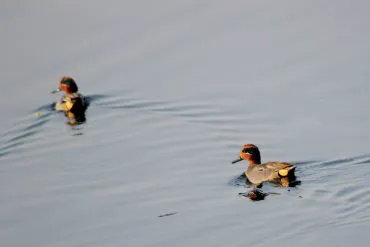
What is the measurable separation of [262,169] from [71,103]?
680cm

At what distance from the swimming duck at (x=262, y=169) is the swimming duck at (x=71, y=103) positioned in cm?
564

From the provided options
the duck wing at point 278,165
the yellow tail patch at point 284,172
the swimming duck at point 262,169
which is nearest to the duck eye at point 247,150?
the swimming duck at point 262,169

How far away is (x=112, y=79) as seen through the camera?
1114 inches

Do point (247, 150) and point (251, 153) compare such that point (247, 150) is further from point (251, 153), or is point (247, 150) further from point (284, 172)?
point (284, 172)

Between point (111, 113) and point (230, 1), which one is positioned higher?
point (230, 1)

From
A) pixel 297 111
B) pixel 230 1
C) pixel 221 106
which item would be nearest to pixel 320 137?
pixel 297 111

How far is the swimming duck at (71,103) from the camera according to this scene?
2753cm

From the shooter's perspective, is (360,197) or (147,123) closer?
(360,197)

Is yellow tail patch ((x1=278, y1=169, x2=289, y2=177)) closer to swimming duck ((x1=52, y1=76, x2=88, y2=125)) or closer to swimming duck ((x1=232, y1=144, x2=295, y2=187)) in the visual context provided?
swimming duck ((x1=232, y1=144, x2=295, y2=187))

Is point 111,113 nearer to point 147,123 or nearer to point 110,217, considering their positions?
point 147,123

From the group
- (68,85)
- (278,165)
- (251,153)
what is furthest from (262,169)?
(68,85)

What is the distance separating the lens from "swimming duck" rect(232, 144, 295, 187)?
22344 mm

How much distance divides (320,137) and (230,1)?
890cm

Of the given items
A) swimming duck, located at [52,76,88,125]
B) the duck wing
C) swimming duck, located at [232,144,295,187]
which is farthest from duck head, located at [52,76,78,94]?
the duck wing
